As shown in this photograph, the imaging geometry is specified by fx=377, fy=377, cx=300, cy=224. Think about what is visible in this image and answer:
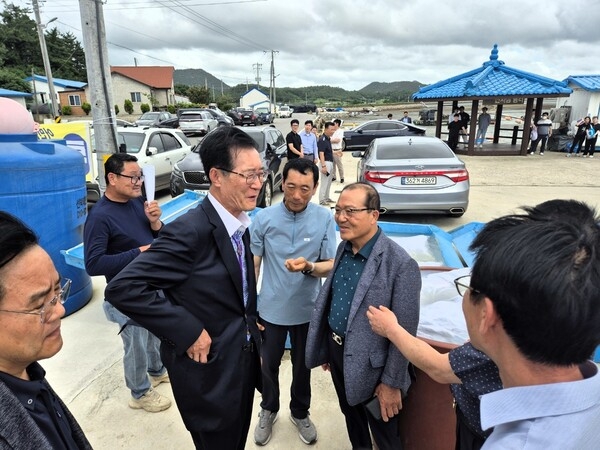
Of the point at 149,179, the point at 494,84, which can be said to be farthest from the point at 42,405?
the point at 494,84

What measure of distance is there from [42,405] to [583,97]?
67.7 feet

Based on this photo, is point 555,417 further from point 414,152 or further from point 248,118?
point 248,118

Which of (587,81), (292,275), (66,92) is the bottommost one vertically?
(292,275)

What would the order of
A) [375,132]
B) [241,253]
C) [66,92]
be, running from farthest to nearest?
[66,92], [375,132], [241,253]

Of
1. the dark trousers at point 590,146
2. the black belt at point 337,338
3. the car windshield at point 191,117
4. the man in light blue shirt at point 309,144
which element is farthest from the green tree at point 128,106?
the black belt at point 337,338

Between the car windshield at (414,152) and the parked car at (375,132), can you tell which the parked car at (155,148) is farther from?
the parked car at (375,132)

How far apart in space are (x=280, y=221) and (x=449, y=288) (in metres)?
1.16

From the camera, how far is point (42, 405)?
1132mm

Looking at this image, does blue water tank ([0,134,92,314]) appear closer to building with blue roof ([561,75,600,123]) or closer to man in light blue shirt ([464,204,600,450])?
man in light blue shirt ([464,204,600,450])

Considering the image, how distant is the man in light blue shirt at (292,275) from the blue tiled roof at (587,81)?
59.6 feet

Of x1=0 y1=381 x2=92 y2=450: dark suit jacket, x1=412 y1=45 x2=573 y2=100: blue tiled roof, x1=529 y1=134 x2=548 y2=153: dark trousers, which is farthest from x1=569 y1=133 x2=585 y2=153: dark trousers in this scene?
x1=0 y1=381 x2=92 y2=450: dark suit jacket

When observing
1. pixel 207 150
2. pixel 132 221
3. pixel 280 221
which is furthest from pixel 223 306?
pixel 132 221

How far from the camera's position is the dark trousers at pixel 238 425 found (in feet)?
5.83

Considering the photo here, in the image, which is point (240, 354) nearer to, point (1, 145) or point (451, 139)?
point (1, 145)
